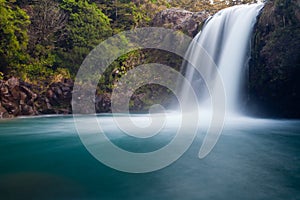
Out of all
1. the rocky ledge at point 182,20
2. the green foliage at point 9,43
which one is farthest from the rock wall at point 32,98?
the rocky ledge at point 182,20

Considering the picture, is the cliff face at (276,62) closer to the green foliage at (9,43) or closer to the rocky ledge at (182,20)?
the rocky ledge at (182,20)

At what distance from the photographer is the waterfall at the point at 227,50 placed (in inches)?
421

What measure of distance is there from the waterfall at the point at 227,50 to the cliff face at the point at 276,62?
541 mm

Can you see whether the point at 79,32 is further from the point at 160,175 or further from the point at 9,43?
the point at 160,175

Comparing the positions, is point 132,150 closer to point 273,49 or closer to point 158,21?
point 273,49

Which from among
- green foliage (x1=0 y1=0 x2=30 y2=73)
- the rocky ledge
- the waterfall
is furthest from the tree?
the waterfall

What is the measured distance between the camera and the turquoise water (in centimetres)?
250

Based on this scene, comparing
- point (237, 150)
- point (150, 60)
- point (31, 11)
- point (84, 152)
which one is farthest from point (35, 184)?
point (31, 11)

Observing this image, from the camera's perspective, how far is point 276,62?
9180 mm

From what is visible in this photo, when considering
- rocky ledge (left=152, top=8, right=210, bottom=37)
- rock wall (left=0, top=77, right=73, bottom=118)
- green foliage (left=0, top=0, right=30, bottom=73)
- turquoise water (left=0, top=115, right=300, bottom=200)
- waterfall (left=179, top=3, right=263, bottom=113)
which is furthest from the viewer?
rocky ledge (left=152, top=8, right=210, bottom=37)

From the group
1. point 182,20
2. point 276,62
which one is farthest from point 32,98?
point 276,62

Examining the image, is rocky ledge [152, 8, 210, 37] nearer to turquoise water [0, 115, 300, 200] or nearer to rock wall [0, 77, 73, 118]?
rock wall [0, 77, 73, 118]

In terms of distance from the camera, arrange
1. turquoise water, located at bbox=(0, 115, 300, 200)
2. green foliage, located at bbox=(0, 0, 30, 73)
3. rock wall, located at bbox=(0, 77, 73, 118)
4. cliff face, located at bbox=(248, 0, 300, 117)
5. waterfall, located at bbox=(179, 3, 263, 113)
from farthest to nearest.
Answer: green foliage, located at bbox=(0, 0, 30, 73)
rock wall, located at bbox=(0, 77, 73, 118)
waterfall, located at bbox=(179, 3, 263, 113)
cliff face, located at bbox=(248, 0, 300, 117)
turquoise water, located at bbox=(0, 115, 300, 200)

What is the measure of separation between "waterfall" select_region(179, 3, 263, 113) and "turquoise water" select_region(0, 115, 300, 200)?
6075 mm
